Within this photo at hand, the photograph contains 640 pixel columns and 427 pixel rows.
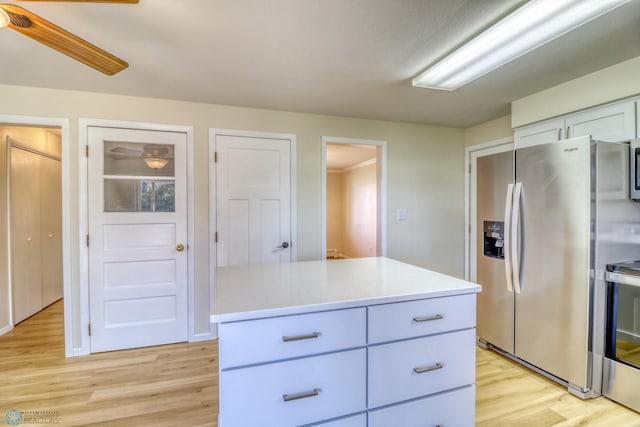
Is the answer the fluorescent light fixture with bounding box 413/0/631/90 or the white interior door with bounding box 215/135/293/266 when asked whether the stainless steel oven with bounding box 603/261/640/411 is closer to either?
the fluorescent light fixture with bounding box 413/0/631/90

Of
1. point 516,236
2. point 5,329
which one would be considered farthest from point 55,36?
point 5,329

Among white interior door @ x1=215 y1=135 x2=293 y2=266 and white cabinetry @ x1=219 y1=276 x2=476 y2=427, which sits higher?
white interior door @ x1=215 y1=135 x2=293 y2=266

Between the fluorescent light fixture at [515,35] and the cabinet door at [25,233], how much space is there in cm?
422

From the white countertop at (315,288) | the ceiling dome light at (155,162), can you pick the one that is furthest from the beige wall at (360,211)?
the white countertop at (315,288)

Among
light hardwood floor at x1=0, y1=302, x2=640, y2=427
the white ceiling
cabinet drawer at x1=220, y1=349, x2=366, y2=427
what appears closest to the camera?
cabinet drawer at x1=220, y1=349, x2=366, y2=427

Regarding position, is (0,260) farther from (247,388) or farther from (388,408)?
(388,408)

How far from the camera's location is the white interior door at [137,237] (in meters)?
2.62

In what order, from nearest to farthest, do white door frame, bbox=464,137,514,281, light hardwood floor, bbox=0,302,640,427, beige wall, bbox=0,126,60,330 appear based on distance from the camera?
1. light hardwood floor, bbox=0,302,640,427
2. beige wall, bbox=0,126,60,330
3. white door frame, bbox=464,137,514,281

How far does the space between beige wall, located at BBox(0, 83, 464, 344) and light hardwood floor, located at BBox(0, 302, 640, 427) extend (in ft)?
1.24

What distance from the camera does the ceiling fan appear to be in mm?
1159

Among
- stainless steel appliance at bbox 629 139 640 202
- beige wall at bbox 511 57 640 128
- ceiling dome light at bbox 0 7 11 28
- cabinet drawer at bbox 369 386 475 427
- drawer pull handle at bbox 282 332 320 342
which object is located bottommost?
cabinet drawer at bbox 369 386 475 427

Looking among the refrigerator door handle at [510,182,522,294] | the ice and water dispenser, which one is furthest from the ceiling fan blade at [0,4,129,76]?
the ice and water dispenser

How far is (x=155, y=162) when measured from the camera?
2.74 metres

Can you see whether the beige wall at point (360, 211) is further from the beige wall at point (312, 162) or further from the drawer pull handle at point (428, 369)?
the drawer pull handle at point (428, 369)
